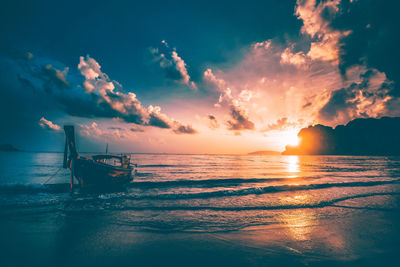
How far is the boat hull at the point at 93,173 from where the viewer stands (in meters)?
14.9

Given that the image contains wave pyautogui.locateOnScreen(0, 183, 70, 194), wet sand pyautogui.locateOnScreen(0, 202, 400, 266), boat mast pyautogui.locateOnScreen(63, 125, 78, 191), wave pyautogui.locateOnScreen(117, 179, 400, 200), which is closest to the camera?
wet sand pyautogui.locateOnScreen(0, 202, 400, 266)

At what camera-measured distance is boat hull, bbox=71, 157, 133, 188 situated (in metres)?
14.9

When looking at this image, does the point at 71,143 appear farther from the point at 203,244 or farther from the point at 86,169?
the point at 203,244

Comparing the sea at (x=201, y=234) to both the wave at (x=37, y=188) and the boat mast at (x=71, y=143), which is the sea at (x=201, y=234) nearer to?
the boat mast at (x=71, y=143)

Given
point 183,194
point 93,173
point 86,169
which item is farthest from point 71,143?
point 183,194

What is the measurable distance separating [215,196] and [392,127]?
906 ft

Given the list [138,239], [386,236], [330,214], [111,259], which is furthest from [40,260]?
[330,214]

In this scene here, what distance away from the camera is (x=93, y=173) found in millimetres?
15297

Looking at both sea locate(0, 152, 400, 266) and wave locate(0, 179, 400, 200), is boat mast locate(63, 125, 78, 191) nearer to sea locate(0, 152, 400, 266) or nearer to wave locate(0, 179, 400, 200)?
wave locate(0, 179, 400, 200)

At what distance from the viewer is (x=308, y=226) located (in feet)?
22.4

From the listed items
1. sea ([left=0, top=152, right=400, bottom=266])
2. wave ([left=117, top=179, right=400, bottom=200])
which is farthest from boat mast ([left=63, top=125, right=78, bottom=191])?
wave ([left=117, top=179, right=400, bottom=200])

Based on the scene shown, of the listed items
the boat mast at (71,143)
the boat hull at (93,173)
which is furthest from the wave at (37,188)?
the boat mast at (71,143)

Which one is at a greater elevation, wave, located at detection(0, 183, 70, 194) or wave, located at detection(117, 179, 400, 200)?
wave, located at detection(117, 179, 400, 200)

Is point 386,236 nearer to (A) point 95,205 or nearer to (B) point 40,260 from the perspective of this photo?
(B) point 40,260
